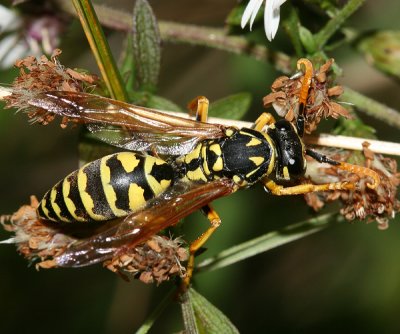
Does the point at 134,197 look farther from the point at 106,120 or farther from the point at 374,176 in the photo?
the point at 374,176

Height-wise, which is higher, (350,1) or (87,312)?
(350,1)

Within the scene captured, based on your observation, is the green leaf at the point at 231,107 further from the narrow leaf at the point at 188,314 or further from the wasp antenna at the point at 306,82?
the narrow leaf at the point at 188,314

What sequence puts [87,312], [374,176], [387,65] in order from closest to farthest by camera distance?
[374,176]
[387,65]
[87,312]

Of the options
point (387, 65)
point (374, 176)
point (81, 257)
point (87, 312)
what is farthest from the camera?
point (87, 312)

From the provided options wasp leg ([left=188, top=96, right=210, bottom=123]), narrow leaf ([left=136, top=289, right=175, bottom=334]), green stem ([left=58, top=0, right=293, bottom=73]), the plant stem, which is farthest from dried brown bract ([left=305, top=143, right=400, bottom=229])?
green stem ([left=58, top=0, right=293, bottom=73])

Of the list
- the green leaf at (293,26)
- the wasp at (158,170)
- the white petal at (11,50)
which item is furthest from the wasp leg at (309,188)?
the white petal at (11,50)

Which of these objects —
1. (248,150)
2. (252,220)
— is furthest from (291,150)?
(252,220)

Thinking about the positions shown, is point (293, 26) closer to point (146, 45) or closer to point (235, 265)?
point (146, 45)

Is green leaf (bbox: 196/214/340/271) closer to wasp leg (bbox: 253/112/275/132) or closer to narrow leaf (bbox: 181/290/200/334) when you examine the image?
narrow leaf (bbox: 181/290/200/334)
